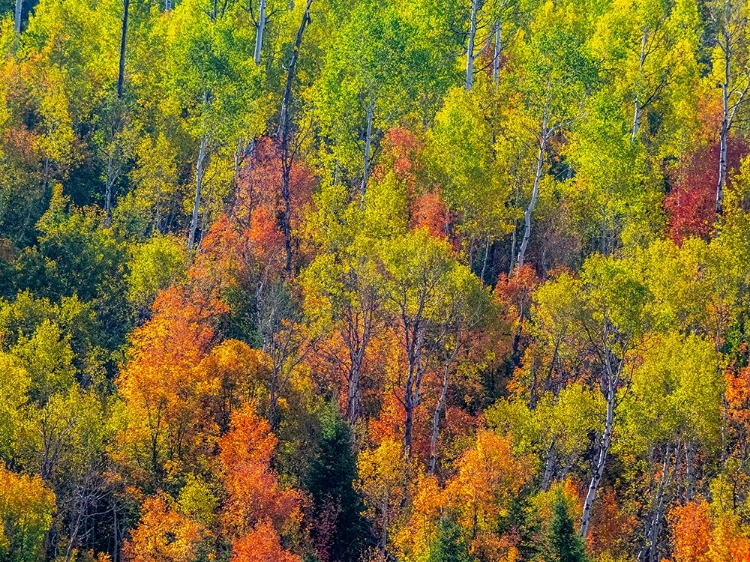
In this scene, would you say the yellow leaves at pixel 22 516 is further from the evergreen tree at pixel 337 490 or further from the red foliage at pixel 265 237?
the red foliage at pixel 265 237

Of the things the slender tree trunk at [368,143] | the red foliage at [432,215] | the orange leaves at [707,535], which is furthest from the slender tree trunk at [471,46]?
the orange leaves at [707,535]

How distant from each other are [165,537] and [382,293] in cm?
1694

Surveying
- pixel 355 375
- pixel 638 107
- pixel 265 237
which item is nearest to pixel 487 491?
pixel 355 375

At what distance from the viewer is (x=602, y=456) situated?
161 ft

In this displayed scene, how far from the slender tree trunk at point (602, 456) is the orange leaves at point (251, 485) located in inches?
536

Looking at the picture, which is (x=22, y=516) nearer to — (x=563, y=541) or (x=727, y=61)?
(x=563, y=541)

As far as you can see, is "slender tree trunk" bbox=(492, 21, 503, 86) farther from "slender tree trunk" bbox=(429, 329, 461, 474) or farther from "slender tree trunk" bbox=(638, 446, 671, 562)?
"slender tree trunk" bbox=(638, 446, 671, 562)

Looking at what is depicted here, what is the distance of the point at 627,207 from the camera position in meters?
61.8

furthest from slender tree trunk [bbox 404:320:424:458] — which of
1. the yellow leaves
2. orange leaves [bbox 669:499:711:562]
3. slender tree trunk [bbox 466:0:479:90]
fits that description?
slender tree trunk [bbox 466:0:479:90]

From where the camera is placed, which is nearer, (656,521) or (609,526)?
(656,521)

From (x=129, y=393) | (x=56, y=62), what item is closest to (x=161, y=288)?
(x=129, y=393)

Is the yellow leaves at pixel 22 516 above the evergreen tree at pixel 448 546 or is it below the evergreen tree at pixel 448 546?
below

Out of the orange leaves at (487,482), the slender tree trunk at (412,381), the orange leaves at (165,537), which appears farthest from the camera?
the slender tree trunk at (412,381)

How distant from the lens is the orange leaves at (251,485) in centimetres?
4759
